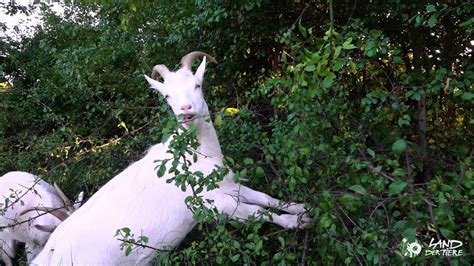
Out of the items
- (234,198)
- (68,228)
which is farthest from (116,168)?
(234,198)

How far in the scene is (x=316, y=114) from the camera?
3066 mm

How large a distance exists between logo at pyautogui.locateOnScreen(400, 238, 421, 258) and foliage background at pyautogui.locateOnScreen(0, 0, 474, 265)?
28 millimetres

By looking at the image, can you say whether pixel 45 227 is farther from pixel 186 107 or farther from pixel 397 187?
pixel 397 187

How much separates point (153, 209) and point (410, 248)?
2.09 metres

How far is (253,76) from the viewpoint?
6016 millimetres

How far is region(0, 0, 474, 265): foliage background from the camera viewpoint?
255 centimetres

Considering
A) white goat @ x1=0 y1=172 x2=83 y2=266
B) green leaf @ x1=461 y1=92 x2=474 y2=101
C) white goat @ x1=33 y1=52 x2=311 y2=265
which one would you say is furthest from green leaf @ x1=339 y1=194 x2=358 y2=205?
white goat @ x1=0 y1=172 x2=83 y2=266

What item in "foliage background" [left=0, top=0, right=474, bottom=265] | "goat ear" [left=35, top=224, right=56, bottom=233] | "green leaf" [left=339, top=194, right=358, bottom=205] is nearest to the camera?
"green leaf" [left=339, top=194, right=358, bottom=205]

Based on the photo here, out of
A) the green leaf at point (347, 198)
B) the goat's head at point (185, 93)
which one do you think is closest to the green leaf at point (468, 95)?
the green leaf at point (347, 198)

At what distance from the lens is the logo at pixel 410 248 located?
2340 millimetres

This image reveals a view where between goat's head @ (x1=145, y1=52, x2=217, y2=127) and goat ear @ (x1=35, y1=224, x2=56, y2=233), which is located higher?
goat's head @ (x1=145, y1=52, x2=217, y2=127)

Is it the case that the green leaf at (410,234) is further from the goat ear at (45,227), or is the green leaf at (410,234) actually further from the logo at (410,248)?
the goat ear at (45,227)

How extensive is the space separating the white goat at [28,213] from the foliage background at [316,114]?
26 centimetres

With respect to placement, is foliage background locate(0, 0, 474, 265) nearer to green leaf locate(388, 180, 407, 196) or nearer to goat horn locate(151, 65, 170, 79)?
green leaf locate(388, 180, 407, 196)
